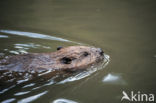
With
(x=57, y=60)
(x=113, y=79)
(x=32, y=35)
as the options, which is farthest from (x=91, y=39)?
(x=113, y=79)

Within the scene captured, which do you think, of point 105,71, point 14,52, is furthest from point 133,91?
point 14,52

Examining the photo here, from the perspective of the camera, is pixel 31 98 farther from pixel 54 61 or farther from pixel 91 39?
pixel 91 39

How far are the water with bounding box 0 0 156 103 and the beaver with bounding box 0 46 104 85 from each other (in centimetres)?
23

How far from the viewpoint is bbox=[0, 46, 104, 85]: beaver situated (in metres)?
3.73

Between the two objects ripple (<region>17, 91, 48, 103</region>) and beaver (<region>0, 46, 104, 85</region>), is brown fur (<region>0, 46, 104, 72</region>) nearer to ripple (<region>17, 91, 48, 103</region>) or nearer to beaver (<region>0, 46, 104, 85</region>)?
A: beaver (<region>0, 46, 104, 85</region>)

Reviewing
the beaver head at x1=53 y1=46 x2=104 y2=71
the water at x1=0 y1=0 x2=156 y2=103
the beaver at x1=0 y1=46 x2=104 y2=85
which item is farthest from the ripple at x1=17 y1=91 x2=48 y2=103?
the beaver head at x1=53 y1=46 x2=104 y2=71

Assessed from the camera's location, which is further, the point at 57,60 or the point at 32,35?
the point at 32,35

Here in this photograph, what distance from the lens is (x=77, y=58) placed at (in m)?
4.14

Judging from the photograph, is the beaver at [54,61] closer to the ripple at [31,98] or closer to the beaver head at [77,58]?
the beaver head at [77,58]

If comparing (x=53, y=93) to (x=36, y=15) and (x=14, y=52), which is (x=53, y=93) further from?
(x=36, y=15)

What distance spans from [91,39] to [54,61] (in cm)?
173

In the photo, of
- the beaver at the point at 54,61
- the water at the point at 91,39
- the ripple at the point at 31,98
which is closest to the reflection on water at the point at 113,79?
the water at the point at 91,39

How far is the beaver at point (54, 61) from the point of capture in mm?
3732

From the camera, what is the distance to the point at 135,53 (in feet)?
15.8
